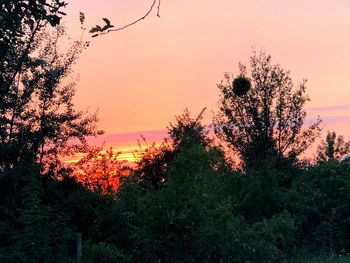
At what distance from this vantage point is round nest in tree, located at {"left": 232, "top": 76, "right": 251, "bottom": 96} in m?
48.9

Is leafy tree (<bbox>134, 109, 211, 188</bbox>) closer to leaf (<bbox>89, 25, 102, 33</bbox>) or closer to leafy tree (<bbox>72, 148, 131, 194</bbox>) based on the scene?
leafy tree (<bbox>72, 148, 131, 194</bbox>)

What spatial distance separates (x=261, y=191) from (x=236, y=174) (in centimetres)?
168

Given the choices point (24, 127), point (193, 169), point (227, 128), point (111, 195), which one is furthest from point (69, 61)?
point (193, 169)

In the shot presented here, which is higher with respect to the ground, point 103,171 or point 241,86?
point 241,86

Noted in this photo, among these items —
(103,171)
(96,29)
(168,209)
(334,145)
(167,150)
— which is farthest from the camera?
(334,145)

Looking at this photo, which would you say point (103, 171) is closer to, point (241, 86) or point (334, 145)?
point (241, 86)

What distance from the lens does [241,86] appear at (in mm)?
48812

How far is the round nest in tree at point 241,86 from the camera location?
48875 millimetres

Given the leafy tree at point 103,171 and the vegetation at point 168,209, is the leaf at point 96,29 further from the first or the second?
the leafy tree at point 103,171

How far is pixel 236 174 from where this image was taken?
2470 cm

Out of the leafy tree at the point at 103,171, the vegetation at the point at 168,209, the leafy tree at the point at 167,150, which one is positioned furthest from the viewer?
the leafy tree at the point at 167,150

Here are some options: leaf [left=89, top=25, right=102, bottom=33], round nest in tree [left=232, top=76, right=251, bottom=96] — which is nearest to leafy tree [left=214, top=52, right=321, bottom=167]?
round nest in tree [left=232, top=76, right=251, bottom=96]

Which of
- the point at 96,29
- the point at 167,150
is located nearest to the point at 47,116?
the point at 167,150

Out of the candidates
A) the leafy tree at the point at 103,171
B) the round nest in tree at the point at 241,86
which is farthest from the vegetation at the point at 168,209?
the round nest in tree at the point at 241,86
